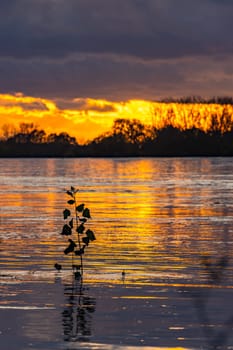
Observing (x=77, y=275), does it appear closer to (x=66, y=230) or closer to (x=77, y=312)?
(x=66, y=230)

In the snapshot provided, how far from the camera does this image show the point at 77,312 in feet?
55.1

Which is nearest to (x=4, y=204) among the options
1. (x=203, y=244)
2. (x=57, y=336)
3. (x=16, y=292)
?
(x=203, y=244)

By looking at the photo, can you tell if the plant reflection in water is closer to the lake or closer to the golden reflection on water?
the lake

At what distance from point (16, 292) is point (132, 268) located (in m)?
4.46

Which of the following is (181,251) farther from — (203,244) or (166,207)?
(166,207)

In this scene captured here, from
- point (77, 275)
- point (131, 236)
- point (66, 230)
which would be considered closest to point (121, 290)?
point (77, 275)

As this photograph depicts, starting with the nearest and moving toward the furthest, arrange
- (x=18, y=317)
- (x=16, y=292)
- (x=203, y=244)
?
(x=18, y=317), (x=16, y=292), (x=203, y=244)

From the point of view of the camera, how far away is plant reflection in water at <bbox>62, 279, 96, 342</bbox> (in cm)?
1467

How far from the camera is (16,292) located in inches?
743

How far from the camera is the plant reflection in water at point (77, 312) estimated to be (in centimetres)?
1467

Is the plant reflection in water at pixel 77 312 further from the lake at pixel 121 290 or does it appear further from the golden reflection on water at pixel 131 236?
the golden reflection on water at pixel 131 236

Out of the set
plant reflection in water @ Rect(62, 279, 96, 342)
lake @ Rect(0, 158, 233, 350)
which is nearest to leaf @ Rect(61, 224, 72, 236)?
lake @ Rect(0, 158, 233, 350)

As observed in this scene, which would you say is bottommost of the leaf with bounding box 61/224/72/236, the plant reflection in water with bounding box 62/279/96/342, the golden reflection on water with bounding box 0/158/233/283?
the golden reflection on water with bounding box 0/158/233/283

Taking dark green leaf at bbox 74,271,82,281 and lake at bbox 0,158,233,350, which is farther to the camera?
dark green leaf at bbox 74,271,82,281
